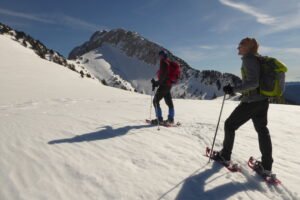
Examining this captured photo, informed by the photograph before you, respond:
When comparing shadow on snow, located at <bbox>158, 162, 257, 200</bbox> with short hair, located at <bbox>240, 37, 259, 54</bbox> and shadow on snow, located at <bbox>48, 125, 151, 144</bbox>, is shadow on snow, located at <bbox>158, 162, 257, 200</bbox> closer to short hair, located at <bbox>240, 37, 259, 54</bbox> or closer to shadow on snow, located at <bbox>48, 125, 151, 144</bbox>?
short hair, located at <bbox>240, 37, 259, 54</bbox>

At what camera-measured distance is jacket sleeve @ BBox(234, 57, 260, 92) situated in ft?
18.6

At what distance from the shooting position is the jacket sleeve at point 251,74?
566 cm

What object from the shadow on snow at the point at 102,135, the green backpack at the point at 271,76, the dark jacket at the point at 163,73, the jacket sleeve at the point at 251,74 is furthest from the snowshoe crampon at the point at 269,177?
the dark jacket at the point at 163,73

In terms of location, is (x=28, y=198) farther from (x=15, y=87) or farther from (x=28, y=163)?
(x=15, y=87)

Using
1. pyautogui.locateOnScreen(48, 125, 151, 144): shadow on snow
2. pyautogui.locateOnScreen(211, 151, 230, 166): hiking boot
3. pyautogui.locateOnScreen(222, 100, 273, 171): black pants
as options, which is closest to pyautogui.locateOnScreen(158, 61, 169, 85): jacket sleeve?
pyautogui.locateOnScreen(48, 125, 151, 144): shadow on snow

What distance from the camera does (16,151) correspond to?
6.29m

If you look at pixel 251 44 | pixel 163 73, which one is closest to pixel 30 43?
pixel 163 73

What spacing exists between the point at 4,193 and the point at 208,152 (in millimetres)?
4221

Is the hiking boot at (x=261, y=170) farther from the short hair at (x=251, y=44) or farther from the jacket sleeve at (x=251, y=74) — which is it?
the short hair at (x=251, y=44)

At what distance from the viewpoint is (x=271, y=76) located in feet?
18.6

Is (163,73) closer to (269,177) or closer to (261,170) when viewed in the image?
(261,170)

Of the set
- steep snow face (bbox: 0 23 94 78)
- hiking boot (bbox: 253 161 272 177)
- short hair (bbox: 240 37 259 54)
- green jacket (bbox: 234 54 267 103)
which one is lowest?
hiking boot (bbox: 253 161 272 177)

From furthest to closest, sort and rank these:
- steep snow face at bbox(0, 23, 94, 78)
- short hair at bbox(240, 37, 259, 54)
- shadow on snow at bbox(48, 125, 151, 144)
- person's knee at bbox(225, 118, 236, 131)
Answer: steep snow face at bbox(0, 23, 94, 78)
shadow on snow at bbox(48, 125, 151, 144)
person's knee at bbox(225, 118, 236, 131)
short hair at bbox(240, 37, 259, 54)

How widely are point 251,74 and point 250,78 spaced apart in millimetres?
73
